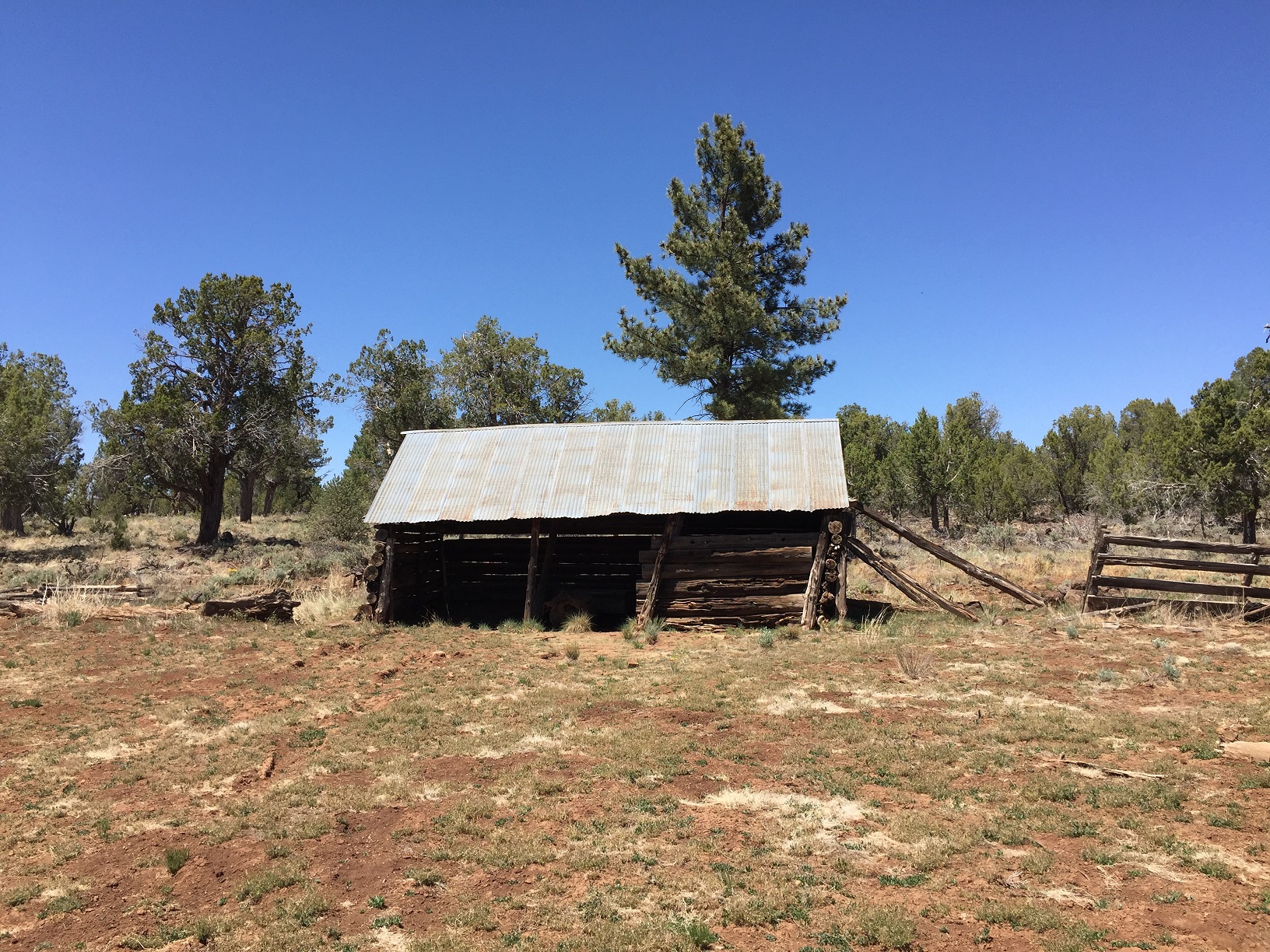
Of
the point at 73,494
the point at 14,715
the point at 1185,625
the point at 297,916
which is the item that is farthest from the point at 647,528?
the point at 73,494

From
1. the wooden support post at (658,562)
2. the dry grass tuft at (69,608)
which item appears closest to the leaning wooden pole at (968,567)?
the wooden support post at (658,562)

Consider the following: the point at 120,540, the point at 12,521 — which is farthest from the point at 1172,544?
the point at 12,521

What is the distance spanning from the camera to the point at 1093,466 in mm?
42719

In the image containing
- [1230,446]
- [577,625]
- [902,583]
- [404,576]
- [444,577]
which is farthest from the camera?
[1230,446]

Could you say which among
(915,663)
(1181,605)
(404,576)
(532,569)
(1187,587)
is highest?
(1187,587)

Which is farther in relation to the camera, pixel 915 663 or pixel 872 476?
pixel 872 476

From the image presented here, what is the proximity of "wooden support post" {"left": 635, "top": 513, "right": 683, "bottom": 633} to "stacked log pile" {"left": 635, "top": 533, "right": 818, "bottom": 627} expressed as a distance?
9 centimetres

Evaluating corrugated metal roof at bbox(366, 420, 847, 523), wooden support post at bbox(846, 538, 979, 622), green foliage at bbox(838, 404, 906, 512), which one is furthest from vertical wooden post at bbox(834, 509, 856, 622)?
green foliage at bbox(838, 404, 906, 512)

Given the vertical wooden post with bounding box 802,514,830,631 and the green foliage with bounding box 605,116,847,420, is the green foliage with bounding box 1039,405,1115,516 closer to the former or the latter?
the green foliage with bounding box 605,116,847,420

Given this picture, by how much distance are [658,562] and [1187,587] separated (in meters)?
9.55

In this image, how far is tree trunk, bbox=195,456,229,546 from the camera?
29.3 metres

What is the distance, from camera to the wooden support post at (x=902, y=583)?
49.7ft

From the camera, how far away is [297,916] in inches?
199

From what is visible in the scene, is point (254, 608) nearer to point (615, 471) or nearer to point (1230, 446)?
point (615, 471)
